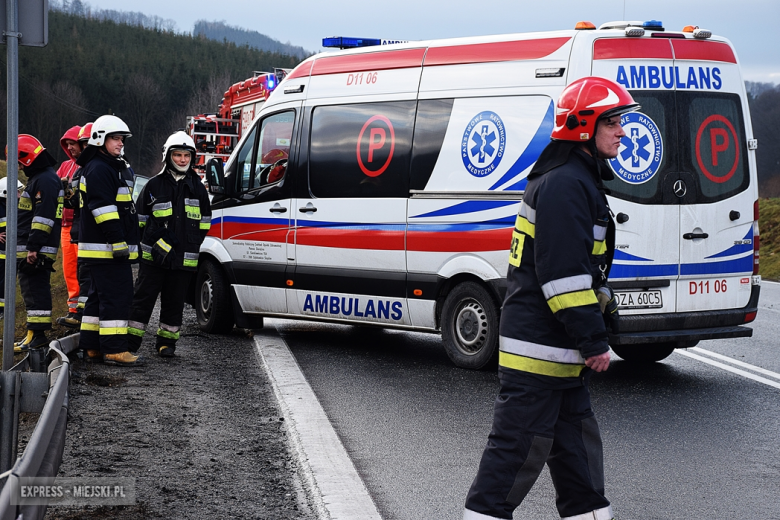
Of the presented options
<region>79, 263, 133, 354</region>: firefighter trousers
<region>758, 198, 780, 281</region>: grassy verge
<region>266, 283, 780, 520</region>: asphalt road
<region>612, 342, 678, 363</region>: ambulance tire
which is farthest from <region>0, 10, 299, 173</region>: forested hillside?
<region>266, 283, 780, 520</region>: asphalt road

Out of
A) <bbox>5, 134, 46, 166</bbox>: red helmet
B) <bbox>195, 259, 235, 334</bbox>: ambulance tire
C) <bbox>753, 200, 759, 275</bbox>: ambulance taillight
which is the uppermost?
<bbox>5, 134, 46, 166</bbox>: red helmet

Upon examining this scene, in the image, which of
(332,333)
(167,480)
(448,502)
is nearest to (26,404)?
(167,480)

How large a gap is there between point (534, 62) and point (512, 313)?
4.19 m

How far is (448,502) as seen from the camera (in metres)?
4.70

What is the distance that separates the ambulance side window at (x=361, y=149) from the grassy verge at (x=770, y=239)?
1493 cm

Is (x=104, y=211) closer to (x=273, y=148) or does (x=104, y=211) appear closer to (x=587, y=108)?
(x=273, y=148)

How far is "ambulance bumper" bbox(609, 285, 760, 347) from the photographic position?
7172mm

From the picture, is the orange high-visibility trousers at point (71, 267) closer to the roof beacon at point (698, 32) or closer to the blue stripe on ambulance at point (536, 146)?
the blue stripe on ambulance at point (536, 146)

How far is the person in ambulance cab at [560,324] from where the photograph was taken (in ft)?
11.6

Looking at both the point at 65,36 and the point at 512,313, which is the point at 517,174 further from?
the point at 65,36

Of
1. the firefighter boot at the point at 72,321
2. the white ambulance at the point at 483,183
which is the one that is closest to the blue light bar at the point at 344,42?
the white ambulance at the point at 483,183

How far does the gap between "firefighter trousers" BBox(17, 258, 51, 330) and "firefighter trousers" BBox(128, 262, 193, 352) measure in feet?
4.52

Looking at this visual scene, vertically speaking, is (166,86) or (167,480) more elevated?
(166,86)

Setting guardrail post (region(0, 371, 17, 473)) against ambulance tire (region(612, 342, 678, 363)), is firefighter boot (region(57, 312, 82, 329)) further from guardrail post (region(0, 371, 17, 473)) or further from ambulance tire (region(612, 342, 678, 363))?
ambulance tire (region(612, 342, 678, 363))
